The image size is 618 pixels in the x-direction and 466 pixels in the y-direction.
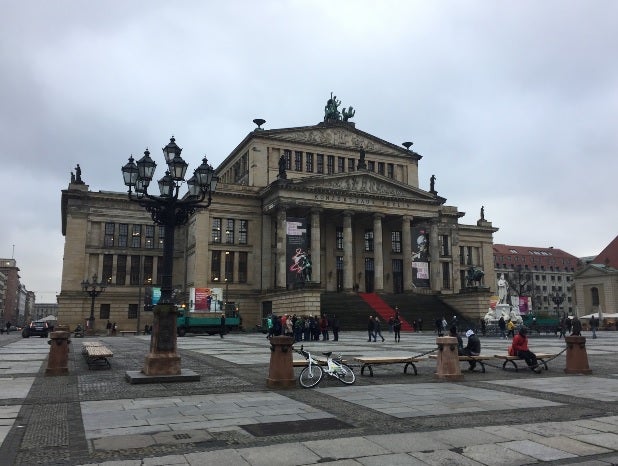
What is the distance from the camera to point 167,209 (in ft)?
49.5

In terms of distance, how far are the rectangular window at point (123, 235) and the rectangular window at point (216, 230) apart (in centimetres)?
1178

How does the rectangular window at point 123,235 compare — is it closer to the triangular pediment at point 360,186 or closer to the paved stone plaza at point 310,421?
the triangular pediment at point 360,186

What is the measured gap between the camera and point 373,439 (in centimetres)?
750

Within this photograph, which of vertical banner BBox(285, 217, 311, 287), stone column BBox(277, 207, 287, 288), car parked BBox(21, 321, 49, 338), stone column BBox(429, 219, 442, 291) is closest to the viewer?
car parked BBox(21, 321, 49, 338)

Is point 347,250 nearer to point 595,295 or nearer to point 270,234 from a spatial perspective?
point 270,234

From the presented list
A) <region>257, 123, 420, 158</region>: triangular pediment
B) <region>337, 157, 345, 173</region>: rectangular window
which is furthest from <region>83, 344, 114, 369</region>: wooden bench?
<region>337, 157, 345, 173</region>: rectangular window

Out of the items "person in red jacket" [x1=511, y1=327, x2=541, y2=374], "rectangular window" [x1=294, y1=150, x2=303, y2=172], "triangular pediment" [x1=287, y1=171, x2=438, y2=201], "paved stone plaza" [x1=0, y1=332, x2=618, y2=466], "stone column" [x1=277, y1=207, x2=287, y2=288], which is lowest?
"paved stone plaza" [x1=0, y1=332, x2=618, y2=466]

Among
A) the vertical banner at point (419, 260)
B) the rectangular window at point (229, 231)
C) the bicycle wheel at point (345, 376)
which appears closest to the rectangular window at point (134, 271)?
the rectangular window at point (229, 231)

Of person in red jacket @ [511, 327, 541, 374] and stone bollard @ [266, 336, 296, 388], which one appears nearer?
stone bollard @ [266, 336, 296, 388]

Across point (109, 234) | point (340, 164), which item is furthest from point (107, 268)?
point (340, 164)

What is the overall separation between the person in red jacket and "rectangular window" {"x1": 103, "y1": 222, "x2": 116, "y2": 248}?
54.8 meters

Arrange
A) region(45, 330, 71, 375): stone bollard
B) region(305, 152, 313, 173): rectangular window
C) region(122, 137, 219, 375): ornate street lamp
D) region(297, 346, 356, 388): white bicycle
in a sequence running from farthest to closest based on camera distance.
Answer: region(305, 152, 313, 173): rectangular window < region(45, 330, 71, 375): stone bollard < region(122, 137, 219, 375): ornate street lamp < region(297, 346, 356, 388): white bicycle

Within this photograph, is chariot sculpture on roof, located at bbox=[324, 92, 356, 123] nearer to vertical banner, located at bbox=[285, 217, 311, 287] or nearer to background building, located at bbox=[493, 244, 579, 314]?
vertical banner, located at bbox=[285, 217, 311, 287]

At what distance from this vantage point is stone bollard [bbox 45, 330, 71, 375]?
14859 millimetres
